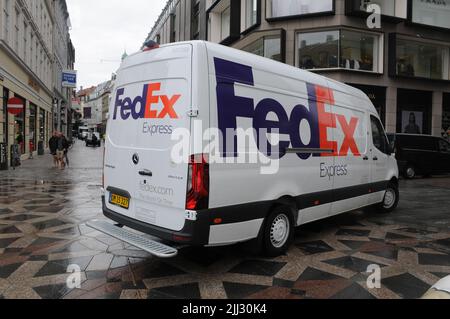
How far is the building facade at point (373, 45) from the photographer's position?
1961 centimetres

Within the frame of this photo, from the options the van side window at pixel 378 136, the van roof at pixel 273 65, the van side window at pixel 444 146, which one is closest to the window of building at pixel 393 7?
the van side window at pixel 444 146

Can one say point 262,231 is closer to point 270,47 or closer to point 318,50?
point 318,50

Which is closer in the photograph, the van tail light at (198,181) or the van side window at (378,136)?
the van tail light at (198,181)

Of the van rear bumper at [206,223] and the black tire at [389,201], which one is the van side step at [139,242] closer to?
the van rear bumper at [206,223]

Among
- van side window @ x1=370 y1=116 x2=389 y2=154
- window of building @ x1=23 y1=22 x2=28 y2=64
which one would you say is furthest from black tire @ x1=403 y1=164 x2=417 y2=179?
window of building @ x1=23 y1=22 x2=28 y2=64

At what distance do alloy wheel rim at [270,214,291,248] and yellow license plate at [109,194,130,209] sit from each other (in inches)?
73.4

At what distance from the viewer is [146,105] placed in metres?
4.54

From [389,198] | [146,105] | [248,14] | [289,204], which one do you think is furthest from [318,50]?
[146,105]

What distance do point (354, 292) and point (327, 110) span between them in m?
2.89

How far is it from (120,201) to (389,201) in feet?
19.3

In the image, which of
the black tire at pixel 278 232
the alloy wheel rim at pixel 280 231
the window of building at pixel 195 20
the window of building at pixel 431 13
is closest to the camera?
the black tire at pixel 278 232

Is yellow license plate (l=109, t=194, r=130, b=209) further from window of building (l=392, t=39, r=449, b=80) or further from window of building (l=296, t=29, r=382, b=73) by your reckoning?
window of building (l=392, t=39, r=449, b=80)

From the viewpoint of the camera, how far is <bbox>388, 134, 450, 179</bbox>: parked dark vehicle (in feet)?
51.6
